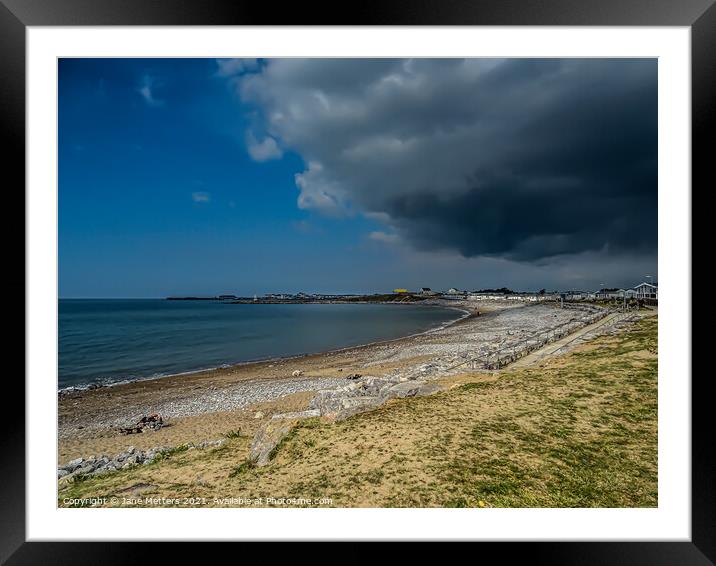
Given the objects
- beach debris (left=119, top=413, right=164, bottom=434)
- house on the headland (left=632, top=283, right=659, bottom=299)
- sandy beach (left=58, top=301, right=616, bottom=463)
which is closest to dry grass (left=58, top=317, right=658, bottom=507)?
house on the headland (left=632, top=283, right=659, bottom=299)

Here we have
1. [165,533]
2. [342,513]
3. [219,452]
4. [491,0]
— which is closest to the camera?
[491,0]

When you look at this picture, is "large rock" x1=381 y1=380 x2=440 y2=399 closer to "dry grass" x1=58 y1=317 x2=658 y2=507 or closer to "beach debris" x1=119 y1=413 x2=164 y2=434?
"dry grass" x1=58 y1=317 x2=658 y2=507

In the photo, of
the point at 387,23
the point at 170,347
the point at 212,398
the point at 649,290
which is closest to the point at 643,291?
the point at 649,290

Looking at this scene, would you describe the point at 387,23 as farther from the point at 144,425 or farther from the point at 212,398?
the point at 212,398

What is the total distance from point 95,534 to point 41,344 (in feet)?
A: 4.37

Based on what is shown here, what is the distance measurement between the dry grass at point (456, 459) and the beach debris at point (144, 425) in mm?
2790

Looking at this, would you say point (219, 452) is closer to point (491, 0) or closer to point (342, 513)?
point (342, 513)

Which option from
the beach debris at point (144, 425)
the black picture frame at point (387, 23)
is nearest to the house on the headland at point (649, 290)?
the black picture frame at point (387, 23)

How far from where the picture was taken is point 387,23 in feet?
5.59

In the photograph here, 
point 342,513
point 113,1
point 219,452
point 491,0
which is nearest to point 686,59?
point 491,0

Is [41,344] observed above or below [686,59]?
below

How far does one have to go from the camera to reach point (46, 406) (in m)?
1.97

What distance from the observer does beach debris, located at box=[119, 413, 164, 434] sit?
17.9 ft

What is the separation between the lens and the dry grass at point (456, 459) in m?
2.22
